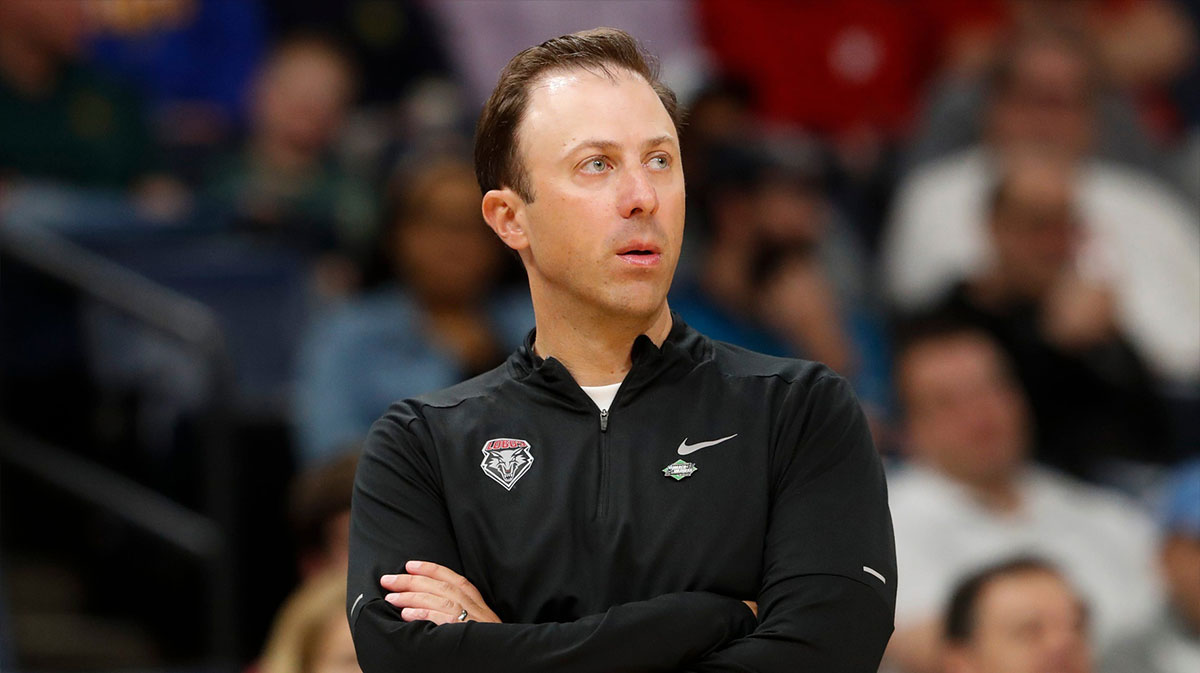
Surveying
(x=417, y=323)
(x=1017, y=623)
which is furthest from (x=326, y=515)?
(x=1017, y=623)

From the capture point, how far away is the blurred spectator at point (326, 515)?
14.9 feet

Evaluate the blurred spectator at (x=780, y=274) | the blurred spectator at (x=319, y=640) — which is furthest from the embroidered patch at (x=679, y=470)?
the blurred spectator at (x=780, y=274)

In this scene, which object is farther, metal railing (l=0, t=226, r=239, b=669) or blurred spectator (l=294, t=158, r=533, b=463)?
blurred spectator (l=294, t=158, r=533, b=463)

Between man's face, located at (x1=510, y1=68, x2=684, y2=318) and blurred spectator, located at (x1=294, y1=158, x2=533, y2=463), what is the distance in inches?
130

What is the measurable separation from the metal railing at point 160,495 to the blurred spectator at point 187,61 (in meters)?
1.24

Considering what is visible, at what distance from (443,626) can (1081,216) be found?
4964 mm

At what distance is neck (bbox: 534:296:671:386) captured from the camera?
2.27 meters

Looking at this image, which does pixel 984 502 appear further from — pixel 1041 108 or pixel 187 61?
pixel 187 61

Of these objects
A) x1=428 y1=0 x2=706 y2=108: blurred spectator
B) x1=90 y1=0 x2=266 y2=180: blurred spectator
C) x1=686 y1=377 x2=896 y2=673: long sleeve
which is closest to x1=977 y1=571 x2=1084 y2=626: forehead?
x1=686 y1=377 x2=896 y2=673: long sleeve

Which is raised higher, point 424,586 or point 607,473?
point 607,473

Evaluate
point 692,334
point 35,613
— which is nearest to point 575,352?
point 692,334

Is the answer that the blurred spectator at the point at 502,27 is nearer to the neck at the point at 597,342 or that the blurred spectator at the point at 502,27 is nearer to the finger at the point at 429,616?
the neck at the point at 597,342

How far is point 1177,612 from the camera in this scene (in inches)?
208

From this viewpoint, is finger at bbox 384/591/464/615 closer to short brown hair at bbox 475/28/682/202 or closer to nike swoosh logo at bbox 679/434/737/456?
nike swoosh logo at bbox 679/434/737/456
